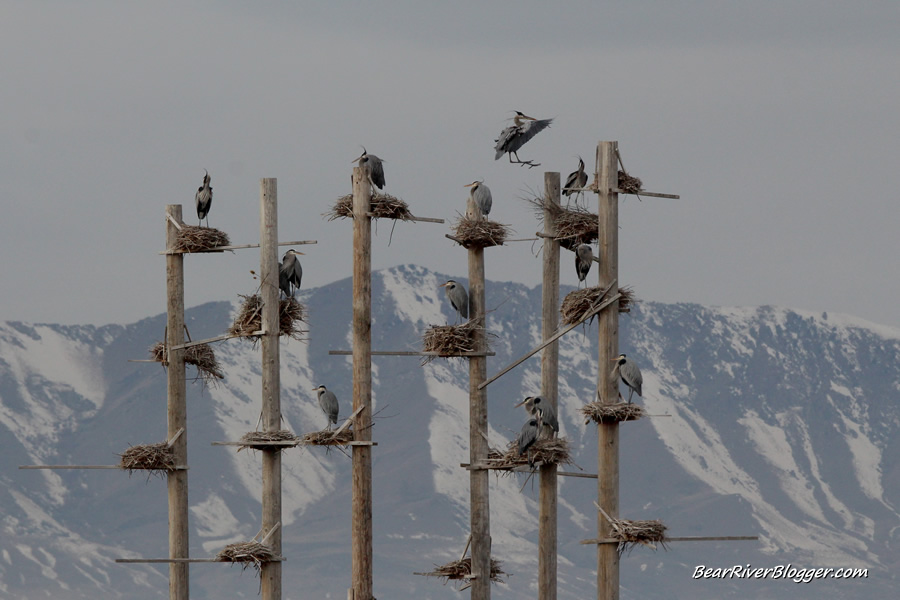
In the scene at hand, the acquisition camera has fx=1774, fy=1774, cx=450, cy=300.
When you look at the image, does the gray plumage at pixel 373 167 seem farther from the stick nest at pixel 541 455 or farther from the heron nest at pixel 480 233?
the stick nest at pixel 541 455

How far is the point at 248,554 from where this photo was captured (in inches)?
1267

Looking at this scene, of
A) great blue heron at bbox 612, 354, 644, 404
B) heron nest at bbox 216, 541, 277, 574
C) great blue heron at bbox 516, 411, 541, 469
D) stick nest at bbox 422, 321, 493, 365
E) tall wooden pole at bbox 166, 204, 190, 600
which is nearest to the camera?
great blue heron at bbox 612, 354, 644, 404

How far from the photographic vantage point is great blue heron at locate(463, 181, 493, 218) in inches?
1383

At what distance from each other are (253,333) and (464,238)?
4578 mm

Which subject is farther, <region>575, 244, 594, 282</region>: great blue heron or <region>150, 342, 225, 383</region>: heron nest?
<region>150, 342, 225, 383</region>: heron nest

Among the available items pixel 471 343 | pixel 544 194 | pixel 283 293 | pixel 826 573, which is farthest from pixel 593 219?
pixel 826 573

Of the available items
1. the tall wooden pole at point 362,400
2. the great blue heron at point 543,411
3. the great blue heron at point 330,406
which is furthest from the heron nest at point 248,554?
the great blue heron at point 543,411

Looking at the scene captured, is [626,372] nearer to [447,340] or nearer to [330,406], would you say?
[447,340]

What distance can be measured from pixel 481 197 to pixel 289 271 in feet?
13.7

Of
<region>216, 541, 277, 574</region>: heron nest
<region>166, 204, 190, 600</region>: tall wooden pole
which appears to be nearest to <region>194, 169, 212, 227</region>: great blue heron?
<region>166, 204, 190, 600</region>: tall wooden pole

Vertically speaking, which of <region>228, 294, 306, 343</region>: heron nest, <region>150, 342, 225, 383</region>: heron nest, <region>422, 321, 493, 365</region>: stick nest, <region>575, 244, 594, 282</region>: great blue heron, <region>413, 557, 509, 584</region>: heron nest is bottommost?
<region>413, 557, 509, 584</region>: heron nest

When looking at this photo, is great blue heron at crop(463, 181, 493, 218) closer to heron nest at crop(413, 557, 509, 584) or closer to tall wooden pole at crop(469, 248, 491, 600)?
tall wooden pole at crop(469, 248, 491, 600)

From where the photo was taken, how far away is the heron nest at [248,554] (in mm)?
32250

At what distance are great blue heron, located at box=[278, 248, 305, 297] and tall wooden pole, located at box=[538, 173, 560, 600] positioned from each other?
4.74 metres
